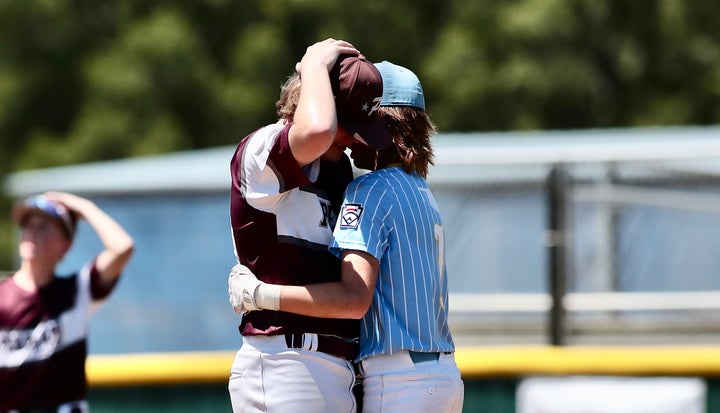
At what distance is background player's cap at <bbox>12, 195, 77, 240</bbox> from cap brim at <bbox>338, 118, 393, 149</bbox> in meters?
2.18

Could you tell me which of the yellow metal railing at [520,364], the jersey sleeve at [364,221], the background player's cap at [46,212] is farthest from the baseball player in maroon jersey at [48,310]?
the jersey sleeve at [364,221]

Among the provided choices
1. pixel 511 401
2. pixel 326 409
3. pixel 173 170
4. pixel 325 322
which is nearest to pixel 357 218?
pixel 325 322

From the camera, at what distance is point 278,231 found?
3078 millimetres

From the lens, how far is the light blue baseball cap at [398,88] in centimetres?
319

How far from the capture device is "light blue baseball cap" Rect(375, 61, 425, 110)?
3191 mm

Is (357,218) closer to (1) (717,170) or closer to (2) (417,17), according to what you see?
(1) (717,170)

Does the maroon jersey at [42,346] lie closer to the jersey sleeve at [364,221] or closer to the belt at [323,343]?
the belt at [323,343]

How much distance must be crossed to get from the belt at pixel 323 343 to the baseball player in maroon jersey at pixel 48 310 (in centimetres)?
197

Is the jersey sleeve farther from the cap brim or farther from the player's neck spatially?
the player's neck

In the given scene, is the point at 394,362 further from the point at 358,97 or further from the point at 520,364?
the point at 520,364

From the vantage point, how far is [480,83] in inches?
696

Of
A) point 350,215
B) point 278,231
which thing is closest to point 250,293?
point 278,231

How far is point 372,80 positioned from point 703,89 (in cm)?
1618

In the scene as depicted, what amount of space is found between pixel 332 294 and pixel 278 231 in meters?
0.23
